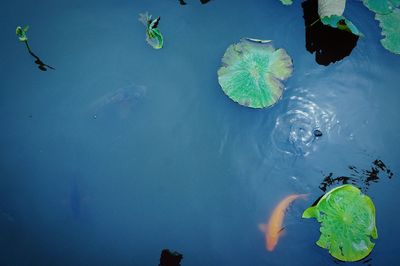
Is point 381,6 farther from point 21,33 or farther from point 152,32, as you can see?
point 21,33

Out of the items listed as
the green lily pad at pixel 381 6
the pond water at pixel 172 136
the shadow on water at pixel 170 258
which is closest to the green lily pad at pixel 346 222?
the pond water at pixel 172 136

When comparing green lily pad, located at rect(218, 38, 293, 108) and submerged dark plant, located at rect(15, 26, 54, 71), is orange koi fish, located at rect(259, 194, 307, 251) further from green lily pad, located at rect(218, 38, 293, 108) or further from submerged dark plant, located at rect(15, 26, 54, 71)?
submerged dark plant, located at rect(15, 26, 54, 71)

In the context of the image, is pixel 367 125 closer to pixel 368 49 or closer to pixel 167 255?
pixel 368 49

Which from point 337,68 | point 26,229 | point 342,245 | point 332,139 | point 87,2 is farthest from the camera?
point 87,2

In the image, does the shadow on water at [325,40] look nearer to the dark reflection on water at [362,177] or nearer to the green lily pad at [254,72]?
the green lily pad at [254,72]

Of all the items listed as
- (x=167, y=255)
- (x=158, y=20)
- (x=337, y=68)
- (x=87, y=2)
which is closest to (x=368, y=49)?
(x=337, y=68)

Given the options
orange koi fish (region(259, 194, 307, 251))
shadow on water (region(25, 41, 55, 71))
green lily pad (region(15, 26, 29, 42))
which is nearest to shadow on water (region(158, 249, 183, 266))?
orange koi fish (region(259, 194, 307, 251))
